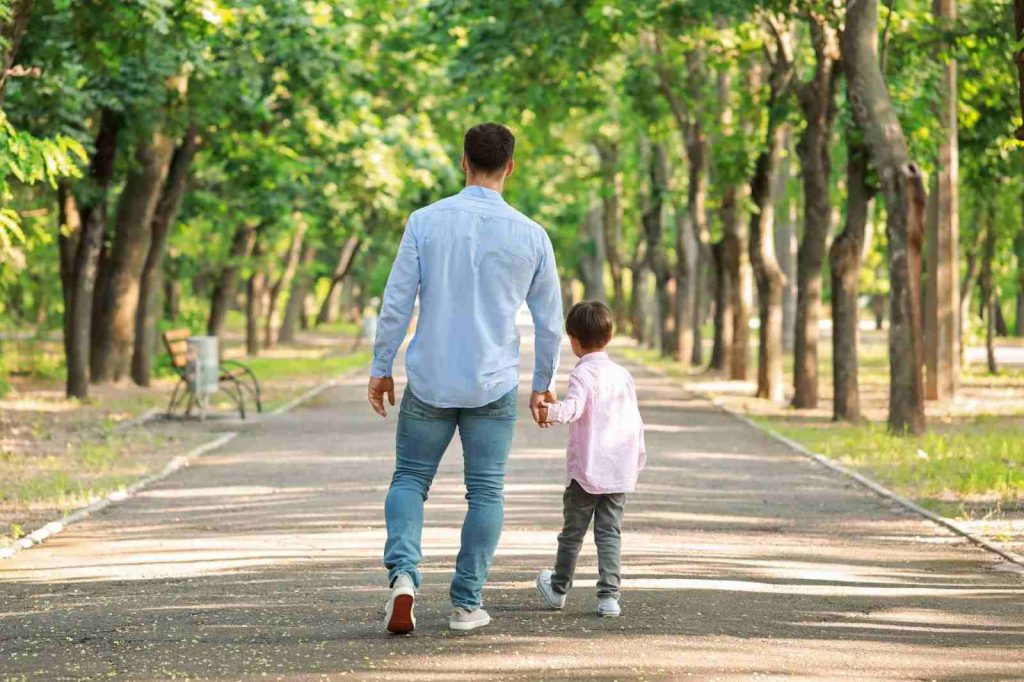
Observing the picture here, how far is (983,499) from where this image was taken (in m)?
13.2

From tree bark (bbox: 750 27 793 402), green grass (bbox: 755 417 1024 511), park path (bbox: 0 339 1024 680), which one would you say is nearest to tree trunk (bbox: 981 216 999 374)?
tree bark (bbox: 750 27 793 402)

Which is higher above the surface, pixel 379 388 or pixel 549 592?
pixel 379 388

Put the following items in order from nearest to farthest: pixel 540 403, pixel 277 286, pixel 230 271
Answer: pixel 540 403 < pixel 230 271 < pixel 277 286

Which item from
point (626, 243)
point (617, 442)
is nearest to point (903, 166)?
point (617, 442)

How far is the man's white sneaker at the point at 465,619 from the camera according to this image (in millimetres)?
7332

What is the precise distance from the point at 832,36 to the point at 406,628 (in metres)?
16.5

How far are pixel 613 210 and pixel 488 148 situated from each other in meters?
48.2

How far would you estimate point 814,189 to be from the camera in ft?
75.9

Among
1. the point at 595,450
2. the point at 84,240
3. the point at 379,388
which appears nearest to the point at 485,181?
the point at 379,388

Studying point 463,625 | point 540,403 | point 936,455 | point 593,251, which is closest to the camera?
point 463,625

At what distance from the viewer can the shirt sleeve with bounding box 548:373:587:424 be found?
7.57 metres

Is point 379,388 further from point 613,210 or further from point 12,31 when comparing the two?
point 613,210

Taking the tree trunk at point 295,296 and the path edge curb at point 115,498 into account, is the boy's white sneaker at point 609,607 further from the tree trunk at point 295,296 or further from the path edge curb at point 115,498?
the tree trunk at point 295,296

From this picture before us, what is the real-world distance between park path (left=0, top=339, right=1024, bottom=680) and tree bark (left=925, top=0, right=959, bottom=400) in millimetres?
10343
